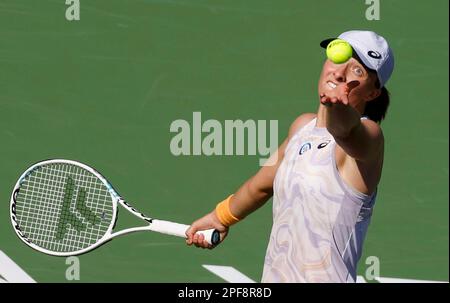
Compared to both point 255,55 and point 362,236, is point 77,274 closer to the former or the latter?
point 255,55

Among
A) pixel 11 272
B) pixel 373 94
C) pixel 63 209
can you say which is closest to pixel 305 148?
pixel 373 94

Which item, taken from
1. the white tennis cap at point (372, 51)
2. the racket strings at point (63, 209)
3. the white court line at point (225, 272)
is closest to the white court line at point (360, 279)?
the white court line at point (225, 272)

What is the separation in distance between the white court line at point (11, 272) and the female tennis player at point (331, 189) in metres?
2.71

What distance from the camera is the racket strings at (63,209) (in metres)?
6.61

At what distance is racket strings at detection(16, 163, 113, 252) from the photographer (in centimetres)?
661

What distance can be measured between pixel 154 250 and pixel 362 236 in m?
2.78

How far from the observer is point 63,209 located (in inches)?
265

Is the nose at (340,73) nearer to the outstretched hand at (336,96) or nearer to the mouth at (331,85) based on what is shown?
the mouth at (331,85)

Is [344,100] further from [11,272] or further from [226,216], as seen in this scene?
[11,272]

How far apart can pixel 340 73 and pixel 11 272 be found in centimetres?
345

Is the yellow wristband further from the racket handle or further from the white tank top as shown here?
the white tank top

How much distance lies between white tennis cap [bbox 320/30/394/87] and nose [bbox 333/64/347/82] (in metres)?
0.15

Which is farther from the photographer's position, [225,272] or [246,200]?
[225,272]

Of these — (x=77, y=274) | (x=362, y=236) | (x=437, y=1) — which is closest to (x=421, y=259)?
(x=437, y=1)
